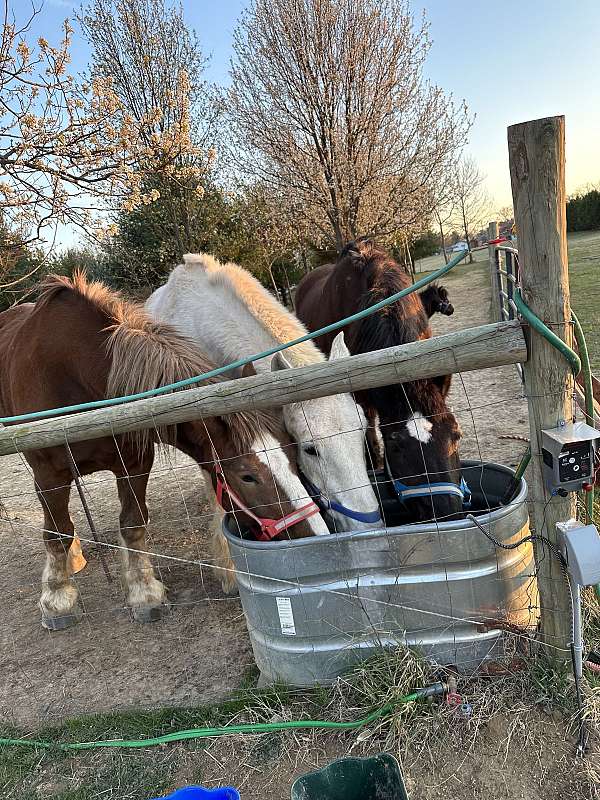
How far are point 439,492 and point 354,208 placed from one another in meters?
10.8

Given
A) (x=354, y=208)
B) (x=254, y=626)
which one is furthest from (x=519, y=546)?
(x=354, y=208)

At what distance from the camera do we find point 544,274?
5.48 feet

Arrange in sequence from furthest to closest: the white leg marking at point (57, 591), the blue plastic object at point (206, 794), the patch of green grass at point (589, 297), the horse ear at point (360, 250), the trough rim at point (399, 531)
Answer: the patch of green grass at point (589, 297)
the horse ear at point (360, 250)
the white leg marking at point (57, 591)
the trough rim at point (399, 531)
the blue plastic object at point (206, 794)

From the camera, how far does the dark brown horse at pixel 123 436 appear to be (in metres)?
2.37

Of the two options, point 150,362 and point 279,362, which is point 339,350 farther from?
point 150,362

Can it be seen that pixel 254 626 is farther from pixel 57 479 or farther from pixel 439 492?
pixel 57 479

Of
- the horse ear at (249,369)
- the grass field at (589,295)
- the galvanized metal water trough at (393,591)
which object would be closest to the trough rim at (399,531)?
the galvanized metal water trough at (393,591)

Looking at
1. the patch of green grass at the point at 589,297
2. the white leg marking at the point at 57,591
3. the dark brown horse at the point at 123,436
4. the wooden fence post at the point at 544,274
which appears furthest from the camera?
the patch of green grass at the point at 589,297

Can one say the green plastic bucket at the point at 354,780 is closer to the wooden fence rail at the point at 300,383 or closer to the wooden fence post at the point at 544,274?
the wooden fence post at the point at 544,274

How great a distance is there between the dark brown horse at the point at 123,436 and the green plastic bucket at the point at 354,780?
0.88 m

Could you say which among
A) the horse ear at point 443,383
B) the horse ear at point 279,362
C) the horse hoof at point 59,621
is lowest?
the horse hoof at point 59,621

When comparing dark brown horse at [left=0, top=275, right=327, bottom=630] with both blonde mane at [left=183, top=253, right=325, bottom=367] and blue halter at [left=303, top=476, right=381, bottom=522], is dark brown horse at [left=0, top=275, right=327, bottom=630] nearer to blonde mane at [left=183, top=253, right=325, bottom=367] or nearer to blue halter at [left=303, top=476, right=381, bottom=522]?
blue halter at [left=303, top=476, right=381, bottom=522]

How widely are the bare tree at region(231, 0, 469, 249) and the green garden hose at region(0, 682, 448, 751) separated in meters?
11.1

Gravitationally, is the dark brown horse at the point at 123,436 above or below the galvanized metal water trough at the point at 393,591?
above
